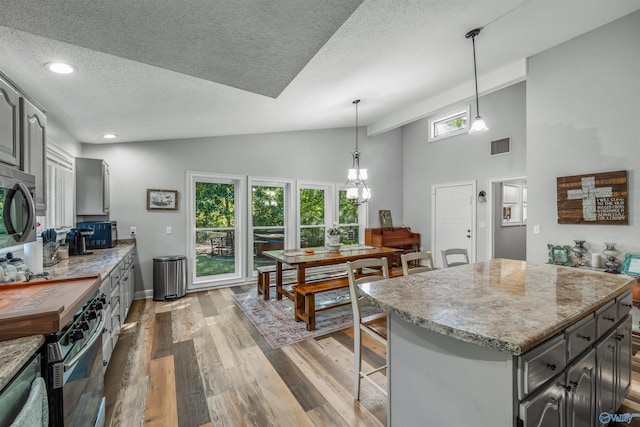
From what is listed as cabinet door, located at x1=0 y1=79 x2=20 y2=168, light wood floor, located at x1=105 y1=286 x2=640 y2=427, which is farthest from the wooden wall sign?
cabinet door, located at x1=0 y1=79 x2=20 y2=168

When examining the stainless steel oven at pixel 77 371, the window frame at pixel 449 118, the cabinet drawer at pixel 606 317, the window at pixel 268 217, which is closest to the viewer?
the stainless steel oven at pixel 77 371

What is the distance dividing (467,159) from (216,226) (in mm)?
5110

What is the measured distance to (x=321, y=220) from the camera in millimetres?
6090

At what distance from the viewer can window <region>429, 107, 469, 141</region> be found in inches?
227

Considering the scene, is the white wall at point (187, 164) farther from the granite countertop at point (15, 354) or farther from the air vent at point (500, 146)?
the granite countertop at point (15, 354)

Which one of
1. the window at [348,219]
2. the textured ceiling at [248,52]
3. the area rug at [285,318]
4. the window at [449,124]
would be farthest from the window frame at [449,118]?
the area rug at [285,318]

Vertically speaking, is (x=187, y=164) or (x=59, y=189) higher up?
(x=187, y=164)

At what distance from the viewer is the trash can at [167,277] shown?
416 centimetres

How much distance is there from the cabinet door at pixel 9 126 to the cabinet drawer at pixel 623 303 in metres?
3.57

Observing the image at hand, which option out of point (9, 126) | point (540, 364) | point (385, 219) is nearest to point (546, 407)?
point (540, 364)

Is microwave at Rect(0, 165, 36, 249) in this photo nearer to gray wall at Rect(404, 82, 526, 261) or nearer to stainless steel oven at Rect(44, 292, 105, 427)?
stainless steel oven at Rect(44, 292, 105, 427)

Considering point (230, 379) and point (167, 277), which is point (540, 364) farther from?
point (167, 277)

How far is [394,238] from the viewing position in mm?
6344

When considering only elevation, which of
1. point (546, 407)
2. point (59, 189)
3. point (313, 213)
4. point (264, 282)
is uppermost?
point (59, 189)
